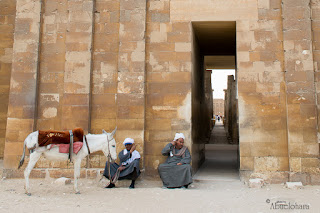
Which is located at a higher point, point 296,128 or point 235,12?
point 235,12

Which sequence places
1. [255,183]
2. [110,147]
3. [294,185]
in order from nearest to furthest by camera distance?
1. [110,147]
2. [294,185]
3. [255,183]

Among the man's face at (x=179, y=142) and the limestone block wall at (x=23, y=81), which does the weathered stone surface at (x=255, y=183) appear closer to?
the man's face at (x=179, y=142)

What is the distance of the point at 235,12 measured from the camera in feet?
23.0

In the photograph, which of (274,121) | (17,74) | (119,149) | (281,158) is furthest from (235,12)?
(17,74)

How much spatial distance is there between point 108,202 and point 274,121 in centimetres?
448

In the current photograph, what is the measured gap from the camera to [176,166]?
244 inches

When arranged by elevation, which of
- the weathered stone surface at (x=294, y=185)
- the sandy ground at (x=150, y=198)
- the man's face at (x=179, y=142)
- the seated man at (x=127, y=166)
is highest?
the man's face at (x=179, y=142)

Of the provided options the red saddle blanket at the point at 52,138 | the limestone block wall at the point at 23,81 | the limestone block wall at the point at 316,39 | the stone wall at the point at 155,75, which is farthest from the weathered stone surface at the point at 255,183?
the limestone block wall at the point at 23,81

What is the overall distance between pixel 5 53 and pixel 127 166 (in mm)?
6926

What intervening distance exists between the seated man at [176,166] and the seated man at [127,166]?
0.63m

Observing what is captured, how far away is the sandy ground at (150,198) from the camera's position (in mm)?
4578

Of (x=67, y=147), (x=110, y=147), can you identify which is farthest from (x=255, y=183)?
(x=67, y=147)

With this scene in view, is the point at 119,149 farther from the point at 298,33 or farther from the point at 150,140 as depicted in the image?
the point at 298,33

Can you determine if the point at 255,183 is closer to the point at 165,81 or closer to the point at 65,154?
the point at 165,81
